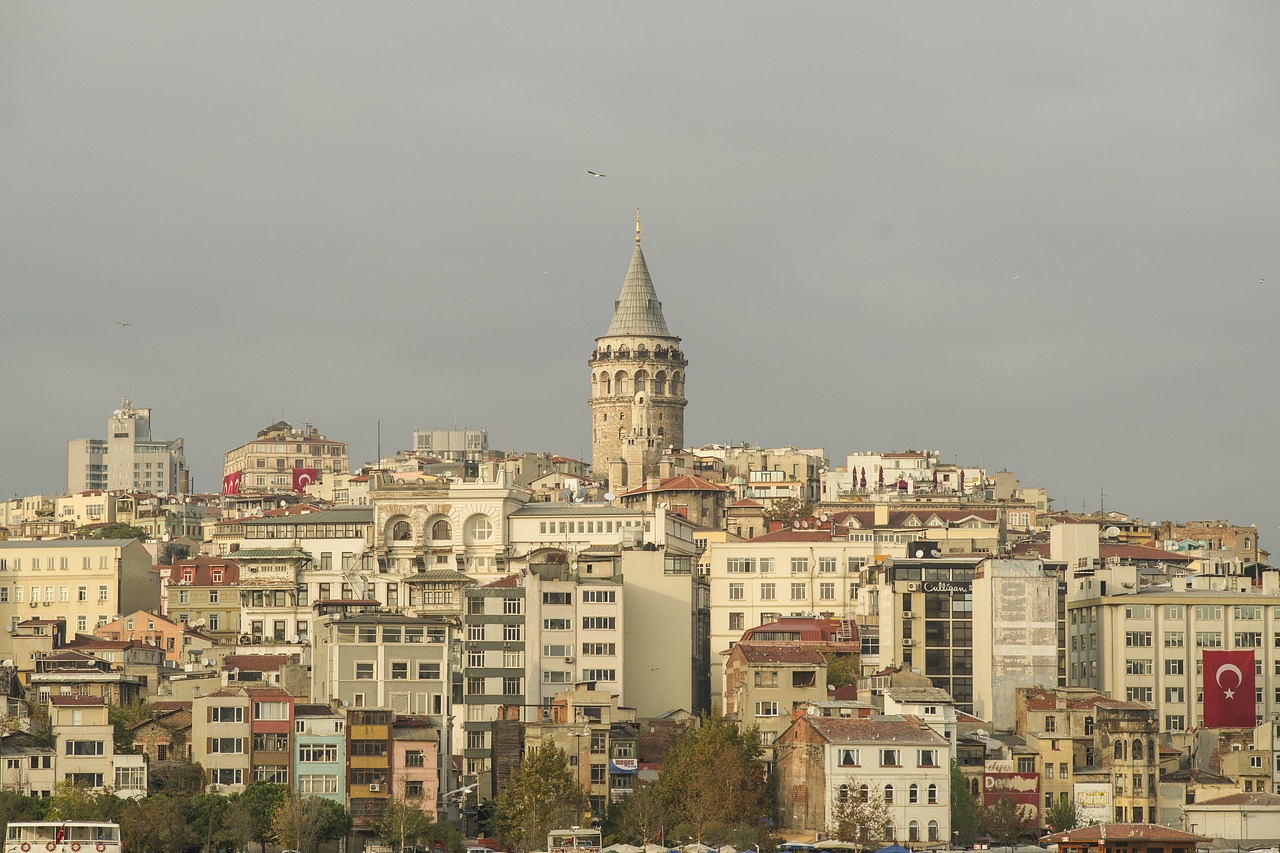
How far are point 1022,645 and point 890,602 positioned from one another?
563cm

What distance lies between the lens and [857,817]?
78.1 meters

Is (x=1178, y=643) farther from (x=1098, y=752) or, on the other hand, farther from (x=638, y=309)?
(x=638, y=309)

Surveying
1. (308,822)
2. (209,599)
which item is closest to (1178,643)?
(308,822)

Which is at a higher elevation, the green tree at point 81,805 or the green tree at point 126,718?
the green tree at point 126,718

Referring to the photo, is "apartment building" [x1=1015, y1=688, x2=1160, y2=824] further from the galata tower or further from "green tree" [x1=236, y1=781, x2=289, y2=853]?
the galata tower

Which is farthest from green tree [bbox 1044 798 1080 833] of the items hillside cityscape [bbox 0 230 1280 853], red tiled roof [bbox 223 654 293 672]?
red tiled roof [bbox 223 654 293 672]

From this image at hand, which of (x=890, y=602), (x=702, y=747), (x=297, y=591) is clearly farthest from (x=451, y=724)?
(x=297, y=591)

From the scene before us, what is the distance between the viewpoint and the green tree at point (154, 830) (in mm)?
75250

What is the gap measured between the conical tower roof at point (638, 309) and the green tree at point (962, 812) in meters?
113

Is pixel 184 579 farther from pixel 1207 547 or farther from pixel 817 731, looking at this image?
pixel 1207 547

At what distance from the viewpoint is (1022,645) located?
96.9 metres

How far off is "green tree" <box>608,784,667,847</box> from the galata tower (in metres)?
108

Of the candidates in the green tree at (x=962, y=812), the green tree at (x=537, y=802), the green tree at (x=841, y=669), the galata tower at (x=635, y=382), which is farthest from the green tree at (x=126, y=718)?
the galata tower at (x=635, y=382)

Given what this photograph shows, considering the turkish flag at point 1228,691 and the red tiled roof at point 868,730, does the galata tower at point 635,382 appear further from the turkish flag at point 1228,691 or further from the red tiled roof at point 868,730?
the red tiled roof at point 868,730
